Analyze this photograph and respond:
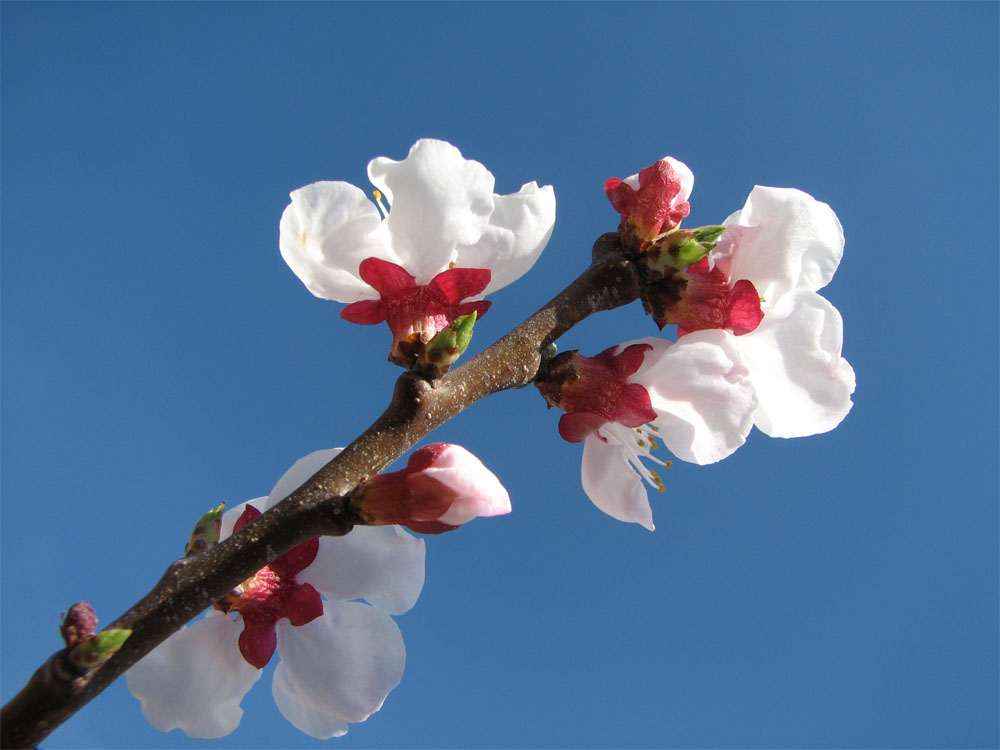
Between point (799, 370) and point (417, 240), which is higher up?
point (417, 240)

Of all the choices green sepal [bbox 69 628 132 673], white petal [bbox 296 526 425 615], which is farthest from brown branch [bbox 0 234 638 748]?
white petal [bbox 296 526 425 615]

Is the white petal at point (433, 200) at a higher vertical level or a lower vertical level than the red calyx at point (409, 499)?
higher

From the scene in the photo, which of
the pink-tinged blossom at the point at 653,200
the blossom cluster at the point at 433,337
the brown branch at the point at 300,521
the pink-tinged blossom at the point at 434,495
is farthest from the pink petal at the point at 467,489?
the pink-tinged blossom at the point at 653,200

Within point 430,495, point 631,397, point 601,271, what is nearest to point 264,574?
point 430,495

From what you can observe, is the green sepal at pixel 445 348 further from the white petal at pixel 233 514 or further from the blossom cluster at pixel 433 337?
the white petal at pixel 233 514

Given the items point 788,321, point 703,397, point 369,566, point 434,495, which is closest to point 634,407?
point 703,397

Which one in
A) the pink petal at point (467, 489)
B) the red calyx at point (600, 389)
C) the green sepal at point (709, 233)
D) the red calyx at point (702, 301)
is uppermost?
the green sepal at point (709, 233)

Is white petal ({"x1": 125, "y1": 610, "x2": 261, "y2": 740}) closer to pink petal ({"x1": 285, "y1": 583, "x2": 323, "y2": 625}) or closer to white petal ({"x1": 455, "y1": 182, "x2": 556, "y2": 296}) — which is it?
pink petal ({"x1": 285, "y1": 583, "x2": 323, "y2": 625})

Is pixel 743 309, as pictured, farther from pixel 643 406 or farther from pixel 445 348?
pixel 445 348
